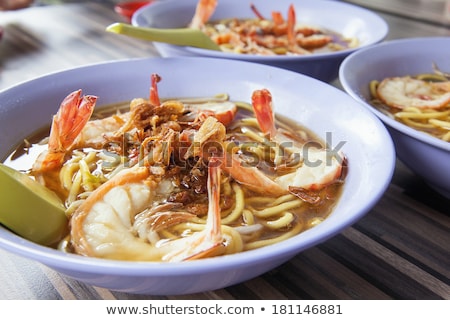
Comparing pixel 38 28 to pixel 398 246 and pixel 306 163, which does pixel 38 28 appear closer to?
pixel 306 163

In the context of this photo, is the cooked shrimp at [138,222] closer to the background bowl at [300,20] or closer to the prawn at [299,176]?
the prawn at [299,176]

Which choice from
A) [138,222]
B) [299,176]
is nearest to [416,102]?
[299,176]

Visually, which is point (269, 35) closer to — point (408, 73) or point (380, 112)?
point (408, 73)

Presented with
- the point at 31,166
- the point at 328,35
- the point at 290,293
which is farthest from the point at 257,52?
the point at 290,293

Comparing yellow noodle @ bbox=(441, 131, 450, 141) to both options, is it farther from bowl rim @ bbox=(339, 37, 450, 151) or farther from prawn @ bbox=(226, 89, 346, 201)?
prawn @ bbox=(226, 89, 346, 201)

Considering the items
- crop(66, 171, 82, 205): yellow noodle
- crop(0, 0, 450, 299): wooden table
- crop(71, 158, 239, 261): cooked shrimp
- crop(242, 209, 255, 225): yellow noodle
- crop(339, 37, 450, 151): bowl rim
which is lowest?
crop(0, 0, 450, 299): wooden table

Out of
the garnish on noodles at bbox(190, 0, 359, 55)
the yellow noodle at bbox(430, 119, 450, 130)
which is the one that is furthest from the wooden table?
the garnish on noodles at bbox(190, 0, 359, 55)
